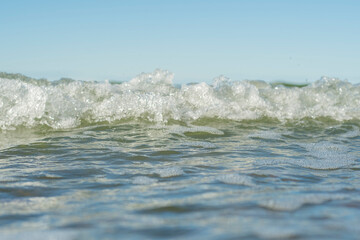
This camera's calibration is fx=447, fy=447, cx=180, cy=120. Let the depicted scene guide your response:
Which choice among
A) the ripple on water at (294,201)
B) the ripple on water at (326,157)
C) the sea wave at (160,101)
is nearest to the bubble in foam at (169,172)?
the ripple on water at (294,201)

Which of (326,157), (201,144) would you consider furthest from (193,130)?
(326,157)

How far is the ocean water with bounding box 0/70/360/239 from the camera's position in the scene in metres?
1.96

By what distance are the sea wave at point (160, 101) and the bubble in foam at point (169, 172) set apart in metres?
2.64

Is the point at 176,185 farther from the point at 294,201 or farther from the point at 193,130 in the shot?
the point at 193,130

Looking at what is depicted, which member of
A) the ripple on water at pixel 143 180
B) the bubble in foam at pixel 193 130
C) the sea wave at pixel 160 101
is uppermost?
the sea wave at pixel 160 101

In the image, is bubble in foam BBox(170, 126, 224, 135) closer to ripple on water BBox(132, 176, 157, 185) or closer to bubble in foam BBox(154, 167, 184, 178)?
bubble in foam BBox(154, 167, 184, 178)

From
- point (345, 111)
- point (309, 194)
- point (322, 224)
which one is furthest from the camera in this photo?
point (345, 111)

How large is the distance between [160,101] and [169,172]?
3.31 m

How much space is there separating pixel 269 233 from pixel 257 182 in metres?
1.09

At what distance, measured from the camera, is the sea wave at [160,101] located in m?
5.88

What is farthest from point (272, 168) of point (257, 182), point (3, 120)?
point (3, 120)

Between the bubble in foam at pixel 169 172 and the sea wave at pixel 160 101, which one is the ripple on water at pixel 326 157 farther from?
the sea wave at pixel 160 101

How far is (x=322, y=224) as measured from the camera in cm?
192

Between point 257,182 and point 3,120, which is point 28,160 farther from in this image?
point 3,120
